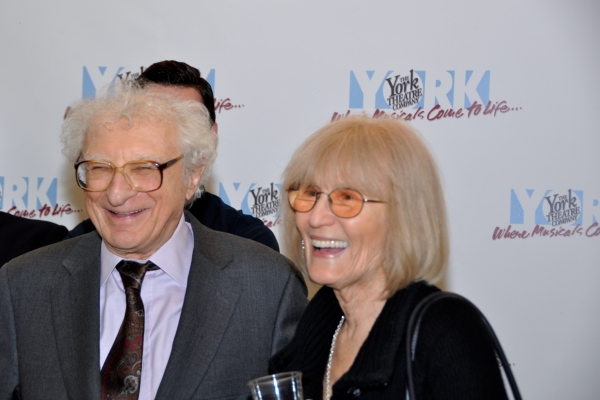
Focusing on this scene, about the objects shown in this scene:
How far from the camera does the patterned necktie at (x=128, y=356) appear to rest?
6.54 ft

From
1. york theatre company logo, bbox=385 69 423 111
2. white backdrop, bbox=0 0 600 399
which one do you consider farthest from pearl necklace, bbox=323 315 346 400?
york theatre company logo, bbox=385 69 423 111

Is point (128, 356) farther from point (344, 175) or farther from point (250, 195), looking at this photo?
point (250, 195)

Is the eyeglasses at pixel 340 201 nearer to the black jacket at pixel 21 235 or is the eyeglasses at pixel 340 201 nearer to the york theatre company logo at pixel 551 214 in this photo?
the black jacket at pixel 21 235

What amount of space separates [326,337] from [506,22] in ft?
8.15

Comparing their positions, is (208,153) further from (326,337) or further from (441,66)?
(441,66)

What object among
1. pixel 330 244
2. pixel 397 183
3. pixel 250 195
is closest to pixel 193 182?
pixel 330 244

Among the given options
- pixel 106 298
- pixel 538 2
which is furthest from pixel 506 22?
pixel 106 298

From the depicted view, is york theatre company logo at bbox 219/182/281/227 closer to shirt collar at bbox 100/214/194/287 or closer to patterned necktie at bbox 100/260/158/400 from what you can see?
shirt collar at bbox 100/214/194/287

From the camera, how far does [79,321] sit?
2.10 meters

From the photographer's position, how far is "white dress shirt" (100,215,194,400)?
2.06 metres

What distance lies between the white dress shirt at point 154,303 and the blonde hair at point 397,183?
2.12ft

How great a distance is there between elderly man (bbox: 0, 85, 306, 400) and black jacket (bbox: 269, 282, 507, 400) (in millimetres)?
333

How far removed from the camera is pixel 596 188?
3.74 m

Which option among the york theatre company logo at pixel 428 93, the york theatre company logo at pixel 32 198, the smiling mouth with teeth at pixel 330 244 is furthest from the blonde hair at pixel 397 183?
the york theatre company logo at pixel 32 198
